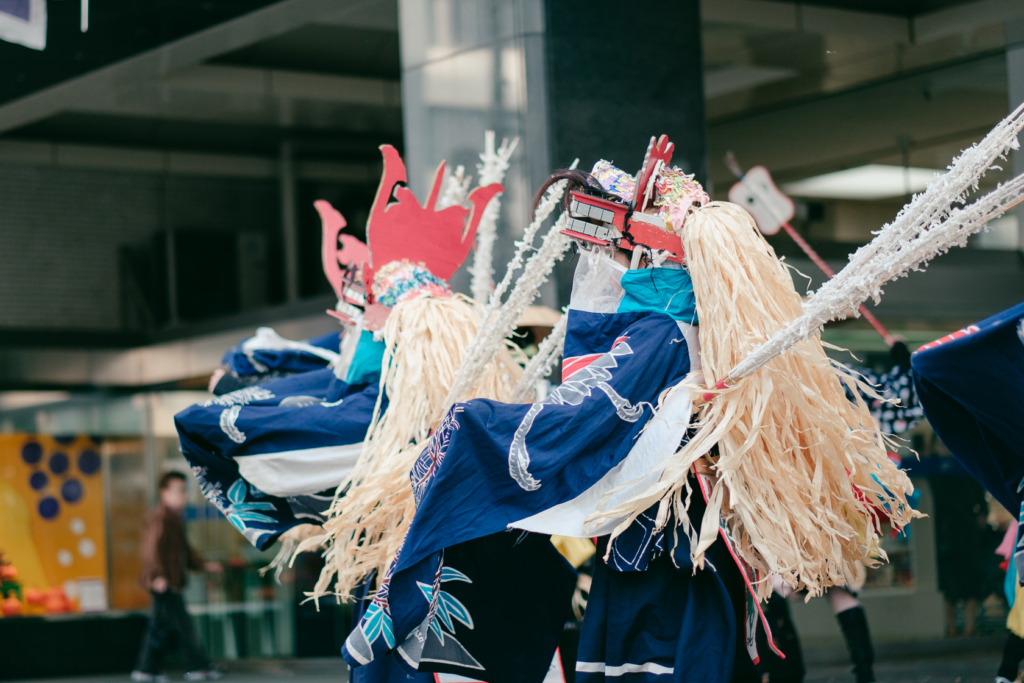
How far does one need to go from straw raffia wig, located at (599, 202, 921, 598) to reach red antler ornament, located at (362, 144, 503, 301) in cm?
137

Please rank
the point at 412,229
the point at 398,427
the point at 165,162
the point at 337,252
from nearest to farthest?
the point at 398,427, the point at 412,229, the point at 337,252, the point at 165,162

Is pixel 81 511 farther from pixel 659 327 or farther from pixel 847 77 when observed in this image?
pixel 659 327

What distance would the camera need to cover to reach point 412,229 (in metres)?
4.01

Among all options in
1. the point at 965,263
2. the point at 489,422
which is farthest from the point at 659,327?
the point at 965,263

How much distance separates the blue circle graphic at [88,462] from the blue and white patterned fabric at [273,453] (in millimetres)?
6102

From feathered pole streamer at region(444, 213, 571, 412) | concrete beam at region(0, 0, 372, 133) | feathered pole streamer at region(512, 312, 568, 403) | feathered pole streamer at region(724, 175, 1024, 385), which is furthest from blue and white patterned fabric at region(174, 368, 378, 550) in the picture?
concrete beam at region(0, 0, 372, 133)

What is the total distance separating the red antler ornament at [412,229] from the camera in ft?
13.1

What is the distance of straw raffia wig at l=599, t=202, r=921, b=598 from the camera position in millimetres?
2713

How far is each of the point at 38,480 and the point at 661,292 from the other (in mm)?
7732

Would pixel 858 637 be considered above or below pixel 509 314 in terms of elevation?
below

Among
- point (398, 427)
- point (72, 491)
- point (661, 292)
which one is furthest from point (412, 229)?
point (72, 491)

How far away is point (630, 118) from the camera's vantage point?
5.34 m

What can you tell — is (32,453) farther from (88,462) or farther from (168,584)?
(168,584)

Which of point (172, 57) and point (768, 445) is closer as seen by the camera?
point (768, 445)
